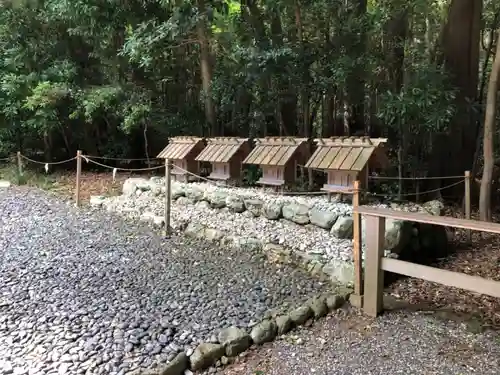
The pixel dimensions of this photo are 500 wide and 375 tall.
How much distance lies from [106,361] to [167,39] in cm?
548

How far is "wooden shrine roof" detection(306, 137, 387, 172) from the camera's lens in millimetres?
4965

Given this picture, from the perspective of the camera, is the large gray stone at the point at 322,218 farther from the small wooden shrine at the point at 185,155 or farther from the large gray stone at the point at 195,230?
the small wooden shrine at the point at 185,155

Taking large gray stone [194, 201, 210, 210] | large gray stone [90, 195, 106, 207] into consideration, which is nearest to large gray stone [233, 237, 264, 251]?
large gray stone [194, 201, 210, 210]

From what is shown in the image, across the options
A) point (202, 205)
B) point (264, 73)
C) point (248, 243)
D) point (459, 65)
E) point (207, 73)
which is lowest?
point (248, 243)

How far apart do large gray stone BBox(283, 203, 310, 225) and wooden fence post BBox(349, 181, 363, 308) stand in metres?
1.55

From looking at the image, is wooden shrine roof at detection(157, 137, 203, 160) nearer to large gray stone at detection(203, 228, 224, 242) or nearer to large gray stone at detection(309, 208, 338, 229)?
large gray stone at detection(203, 228, 224, 242)

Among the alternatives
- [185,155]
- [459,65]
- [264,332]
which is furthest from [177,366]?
[459,65]

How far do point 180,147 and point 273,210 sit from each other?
8.01 feet

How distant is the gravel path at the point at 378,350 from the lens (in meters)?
2.69

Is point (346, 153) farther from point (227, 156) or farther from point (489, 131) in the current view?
point (227, 156)

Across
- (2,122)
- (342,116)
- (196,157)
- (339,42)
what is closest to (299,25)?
(339,42)

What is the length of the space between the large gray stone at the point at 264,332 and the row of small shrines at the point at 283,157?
2.22 metres

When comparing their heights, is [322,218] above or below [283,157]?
below

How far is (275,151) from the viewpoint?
5.83 m
